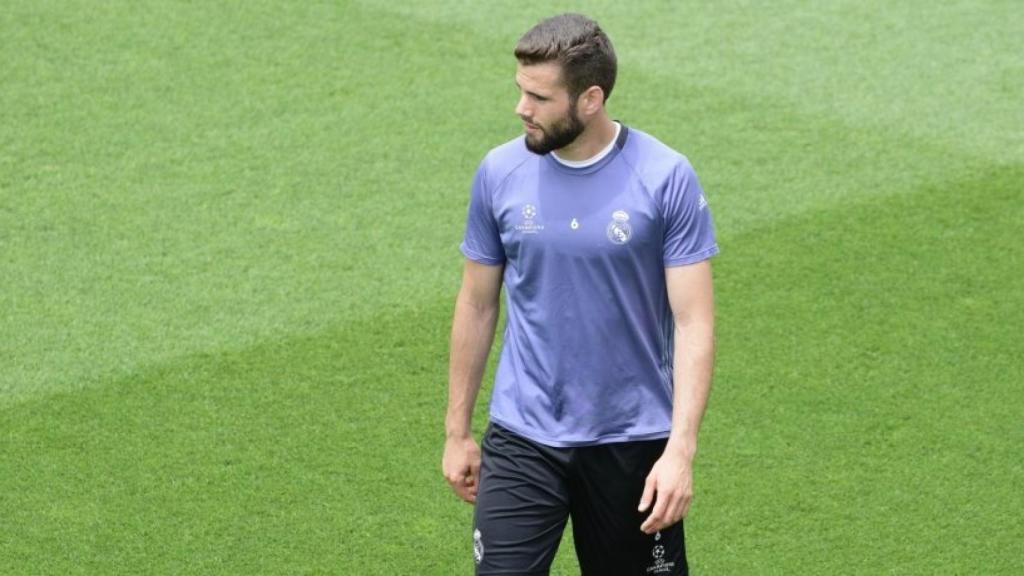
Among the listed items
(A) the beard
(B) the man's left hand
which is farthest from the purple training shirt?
(B) the man's left hand

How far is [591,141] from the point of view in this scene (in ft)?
15.9

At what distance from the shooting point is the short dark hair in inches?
186

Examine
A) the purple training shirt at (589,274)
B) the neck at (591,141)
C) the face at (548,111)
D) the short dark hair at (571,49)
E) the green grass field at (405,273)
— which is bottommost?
the green grass field at (405,273)

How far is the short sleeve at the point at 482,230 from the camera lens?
16.2 feet

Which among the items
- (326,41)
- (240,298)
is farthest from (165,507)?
(326,41)

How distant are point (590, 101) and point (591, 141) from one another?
10 cm

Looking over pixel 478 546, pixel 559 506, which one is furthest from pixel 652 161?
pixel 478 546

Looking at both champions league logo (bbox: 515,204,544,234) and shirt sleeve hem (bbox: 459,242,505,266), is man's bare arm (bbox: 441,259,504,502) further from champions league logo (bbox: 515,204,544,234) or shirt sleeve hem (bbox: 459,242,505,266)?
champions league logo (bbox: 515,204,544,234)

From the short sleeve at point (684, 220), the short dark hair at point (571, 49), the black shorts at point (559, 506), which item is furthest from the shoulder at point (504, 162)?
the black shorts at point (559, 506)

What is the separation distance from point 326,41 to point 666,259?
6.50m

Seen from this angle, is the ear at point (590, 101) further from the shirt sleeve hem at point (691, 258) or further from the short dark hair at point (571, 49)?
the shirt sleeve hem at point (691, 258)

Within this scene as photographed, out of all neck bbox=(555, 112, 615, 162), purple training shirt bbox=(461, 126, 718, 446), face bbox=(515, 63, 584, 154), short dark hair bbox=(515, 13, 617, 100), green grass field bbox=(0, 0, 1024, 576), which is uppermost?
short dark hair bbox=(515, 13, 617, 100)

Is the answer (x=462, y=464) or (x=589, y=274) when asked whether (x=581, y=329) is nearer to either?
(x=589, y=274)

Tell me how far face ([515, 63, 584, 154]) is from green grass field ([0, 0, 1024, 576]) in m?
1.98
